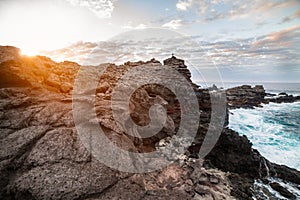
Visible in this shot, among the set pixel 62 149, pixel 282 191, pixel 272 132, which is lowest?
pixel 282 191

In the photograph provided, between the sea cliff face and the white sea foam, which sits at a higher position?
the sea cliff face

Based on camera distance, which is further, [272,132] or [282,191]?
[272,132]

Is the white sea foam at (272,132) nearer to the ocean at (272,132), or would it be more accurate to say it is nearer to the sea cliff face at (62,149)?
Answer: the ocean at (272,132)

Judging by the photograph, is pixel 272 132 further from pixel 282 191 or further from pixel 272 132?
pixel 282 191

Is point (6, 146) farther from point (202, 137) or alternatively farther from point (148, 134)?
point (202, 137)

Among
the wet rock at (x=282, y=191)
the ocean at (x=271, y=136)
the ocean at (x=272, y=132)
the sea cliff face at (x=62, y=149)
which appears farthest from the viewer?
the ocean at (x=272, y=132)

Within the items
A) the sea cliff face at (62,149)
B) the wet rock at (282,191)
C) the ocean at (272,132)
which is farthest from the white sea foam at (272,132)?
the sea cliff face at (62,149)

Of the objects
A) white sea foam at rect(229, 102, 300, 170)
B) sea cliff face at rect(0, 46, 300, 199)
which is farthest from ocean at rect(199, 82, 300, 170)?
sea cliff face at rect(0, 46, 300, 199)

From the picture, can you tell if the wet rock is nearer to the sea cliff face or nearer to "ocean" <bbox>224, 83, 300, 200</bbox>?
"ocean" <bbox>224, 83, 300, 200</bbox>

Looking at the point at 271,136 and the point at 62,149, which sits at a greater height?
the point at 62,149

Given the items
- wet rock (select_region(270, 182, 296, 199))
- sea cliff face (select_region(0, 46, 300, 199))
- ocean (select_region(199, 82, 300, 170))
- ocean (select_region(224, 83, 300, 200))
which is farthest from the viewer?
ocean (select_region(199, 82, 300, 170))

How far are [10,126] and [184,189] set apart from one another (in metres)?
6.22

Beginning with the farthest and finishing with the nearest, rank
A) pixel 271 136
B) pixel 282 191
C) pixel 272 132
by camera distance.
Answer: pixel 272 132
pixel 271 136
pixel 282 191

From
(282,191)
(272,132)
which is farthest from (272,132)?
(282,191)
